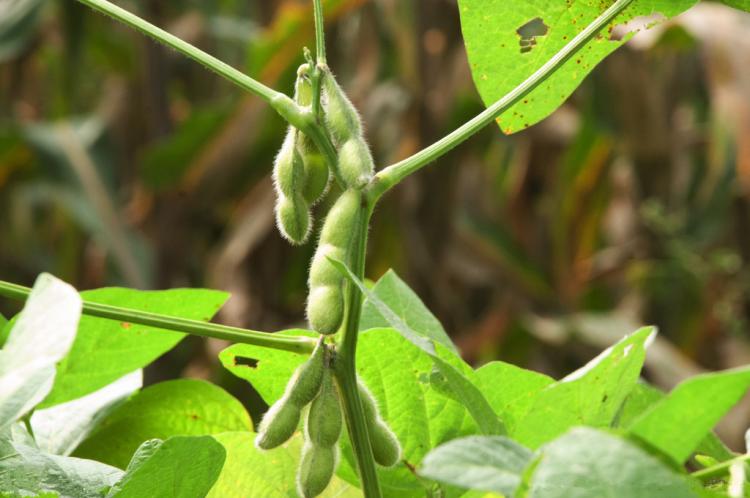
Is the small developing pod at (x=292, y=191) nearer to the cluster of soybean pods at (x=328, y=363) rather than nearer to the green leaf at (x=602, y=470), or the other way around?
the cluster of soybean pods at (x=328, y=363)

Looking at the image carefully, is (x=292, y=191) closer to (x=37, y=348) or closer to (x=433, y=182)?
(x=37, y=348)

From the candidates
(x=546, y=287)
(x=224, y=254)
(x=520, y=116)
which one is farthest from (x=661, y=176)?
(x=520, y=116)

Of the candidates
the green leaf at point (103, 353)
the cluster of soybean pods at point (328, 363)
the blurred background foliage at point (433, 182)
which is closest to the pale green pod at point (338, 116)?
the cluster of soybean pods at point (328, 363)

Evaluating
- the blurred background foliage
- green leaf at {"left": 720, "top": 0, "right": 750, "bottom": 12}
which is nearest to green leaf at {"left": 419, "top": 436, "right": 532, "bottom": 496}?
green leaf at {"left": 720, "top": 0, "right": 750, "bottom": 12}

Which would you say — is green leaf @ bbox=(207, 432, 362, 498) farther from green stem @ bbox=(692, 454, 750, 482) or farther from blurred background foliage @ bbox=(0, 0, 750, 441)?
blurred background foliage @ bbox=(0, 0, 750, 441)

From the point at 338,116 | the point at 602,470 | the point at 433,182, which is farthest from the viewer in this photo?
the point at 433,182

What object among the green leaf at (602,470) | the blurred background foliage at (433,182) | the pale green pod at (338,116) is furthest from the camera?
the blurred background foliage at (433,182)

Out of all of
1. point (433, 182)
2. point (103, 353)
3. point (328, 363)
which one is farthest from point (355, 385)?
point (433, 182)
